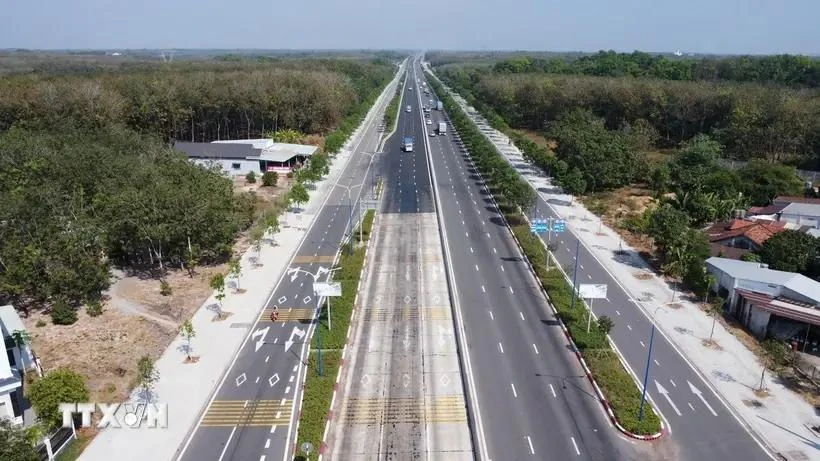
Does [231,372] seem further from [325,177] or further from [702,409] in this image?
[325,177]

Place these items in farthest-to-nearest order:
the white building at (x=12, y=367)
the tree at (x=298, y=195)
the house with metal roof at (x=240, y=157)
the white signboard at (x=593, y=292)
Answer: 1. the house with metal roof at (x=240, y=157)
2. the tree at (x=298, y=195)
3. the white signboard at (x=593, y=292)
4. the white building at (x=12, y=367)

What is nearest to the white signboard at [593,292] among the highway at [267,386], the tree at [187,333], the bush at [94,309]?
the highway at [267,386]

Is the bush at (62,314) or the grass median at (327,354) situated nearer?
the grass median at (327,354)

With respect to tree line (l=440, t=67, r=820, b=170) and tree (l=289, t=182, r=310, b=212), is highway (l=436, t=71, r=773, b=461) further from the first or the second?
tree line (l=440, t=67, r=820, b=170)

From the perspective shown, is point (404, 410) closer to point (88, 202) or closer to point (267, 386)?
point (267, 386)

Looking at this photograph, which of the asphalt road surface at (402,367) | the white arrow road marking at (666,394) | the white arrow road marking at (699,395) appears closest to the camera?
the asphalt road surface at (402,367)

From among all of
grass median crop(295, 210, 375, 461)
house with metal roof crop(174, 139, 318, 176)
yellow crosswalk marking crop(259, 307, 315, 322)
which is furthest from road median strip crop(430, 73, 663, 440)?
house with metal roof crop(174, 139, 318, 176)

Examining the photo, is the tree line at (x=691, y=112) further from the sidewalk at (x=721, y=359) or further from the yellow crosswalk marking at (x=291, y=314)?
the yellow crosswalk marking at (x=291, y=314)

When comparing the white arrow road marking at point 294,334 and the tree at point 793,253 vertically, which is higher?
the tree at point 793,253

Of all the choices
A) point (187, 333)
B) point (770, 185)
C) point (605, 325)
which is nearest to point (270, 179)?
point (187, 333)
